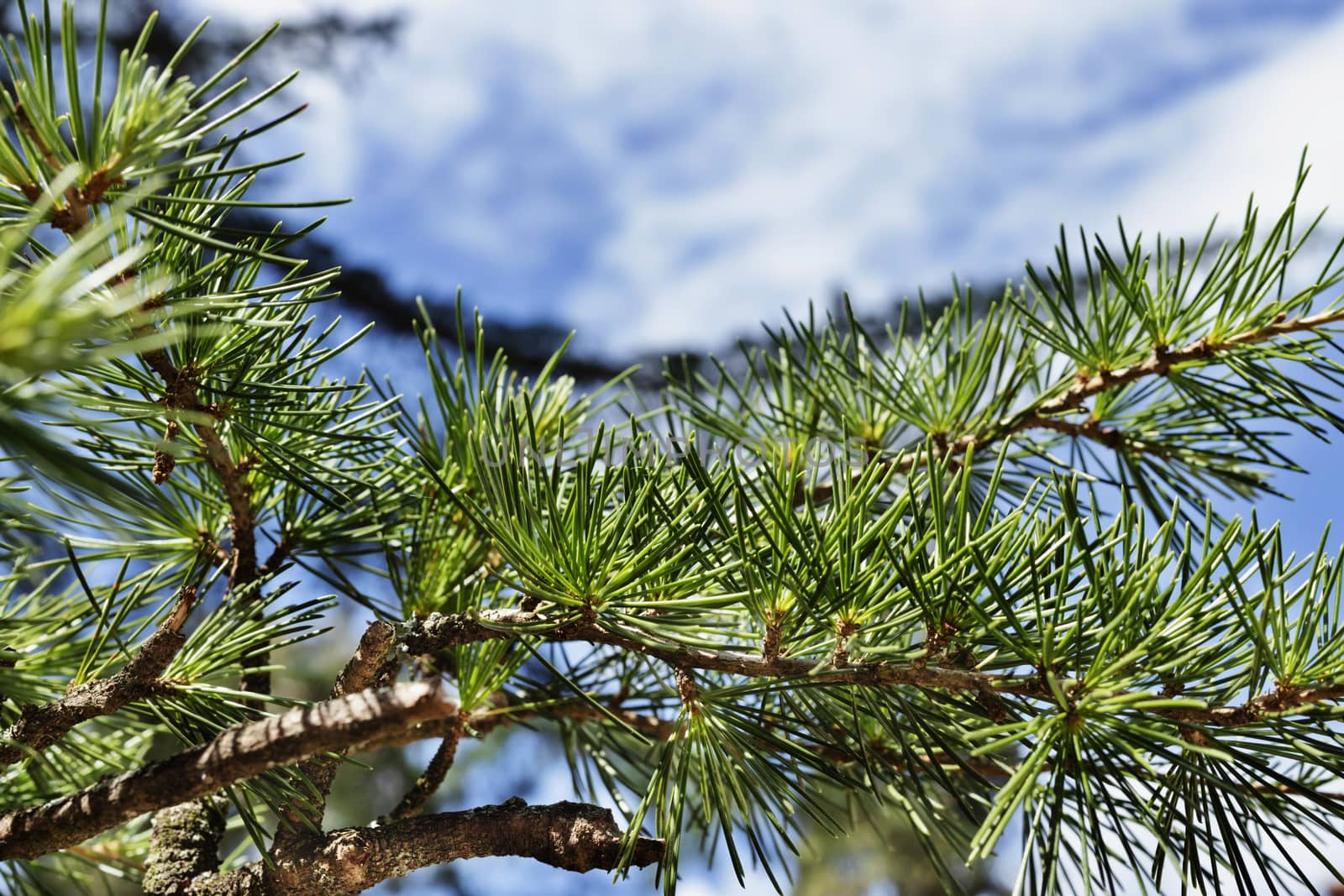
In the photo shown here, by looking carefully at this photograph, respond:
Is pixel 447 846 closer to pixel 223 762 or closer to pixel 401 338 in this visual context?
pixel 223 762

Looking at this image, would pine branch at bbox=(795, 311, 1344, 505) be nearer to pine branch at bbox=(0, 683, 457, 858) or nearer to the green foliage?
the green foliage

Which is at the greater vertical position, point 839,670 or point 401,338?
point 401,338

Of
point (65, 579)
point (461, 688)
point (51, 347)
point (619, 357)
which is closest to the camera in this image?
point (51, 347)

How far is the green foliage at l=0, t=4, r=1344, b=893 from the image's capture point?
0.86ft

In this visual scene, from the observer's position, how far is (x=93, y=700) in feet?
0.97

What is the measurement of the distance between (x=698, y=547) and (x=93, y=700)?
0.18 meters

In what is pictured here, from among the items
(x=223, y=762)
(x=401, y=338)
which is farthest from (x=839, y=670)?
(x=401, y=338)

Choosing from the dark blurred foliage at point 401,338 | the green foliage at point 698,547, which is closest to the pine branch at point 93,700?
the green foliage at point 698,547

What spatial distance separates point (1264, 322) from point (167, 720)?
16.6 inches

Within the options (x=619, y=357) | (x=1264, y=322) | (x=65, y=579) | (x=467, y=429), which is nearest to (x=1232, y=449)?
(x=1264, y=322)

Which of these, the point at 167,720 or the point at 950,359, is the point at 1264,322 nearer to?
the point at 950,359

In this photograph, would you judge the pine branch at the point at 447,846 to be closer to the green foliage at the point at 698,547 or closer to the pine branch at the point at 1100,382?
the green foliage at the point at 698,547

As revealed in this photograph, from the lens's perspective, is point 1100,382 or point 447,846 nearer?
point 447,846

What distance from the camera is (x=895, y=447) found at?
0.48 meters
